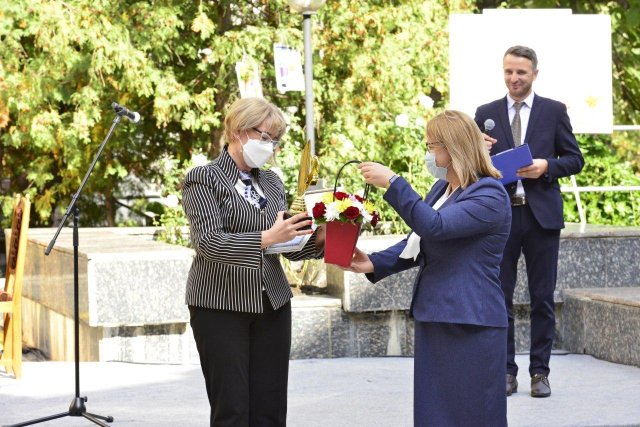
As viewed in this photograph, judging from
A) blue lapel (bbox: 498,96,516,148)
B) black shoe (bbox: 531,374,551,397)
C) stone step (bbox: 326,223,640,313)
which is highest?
blue lapel (bbox: 498,96,516,148)

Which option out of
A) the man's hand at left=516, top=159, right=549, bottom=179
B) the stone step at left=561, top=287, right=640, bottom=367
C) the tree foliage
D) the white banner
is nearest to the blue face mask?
the man's hand at left=516, top=159, right=549, bottom=179

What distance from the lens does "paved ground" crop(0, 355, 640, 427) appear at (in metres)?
5.33

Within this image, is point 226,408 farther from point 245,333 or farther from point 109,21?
point 109,21

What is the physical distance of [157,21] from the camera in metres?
10.5

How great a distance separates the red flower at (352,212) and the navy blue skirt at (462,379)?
18.5 inches

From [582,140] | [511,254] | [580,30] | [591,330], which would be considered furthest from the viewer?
[582,140]

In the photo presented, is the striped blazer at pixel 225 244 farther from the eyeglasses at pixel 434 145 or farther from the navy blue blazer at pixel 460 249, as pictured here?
the eyeglasses at pixel 434 145

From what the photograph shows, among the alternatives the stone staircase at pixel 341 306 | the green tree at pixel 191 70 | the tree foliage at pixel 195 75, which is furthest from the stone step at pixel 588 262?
the green tree at pixel 191 70

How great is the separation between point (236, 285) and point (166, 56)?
7.48 metres

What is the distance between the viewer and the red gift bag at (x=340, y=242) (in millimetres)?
3773

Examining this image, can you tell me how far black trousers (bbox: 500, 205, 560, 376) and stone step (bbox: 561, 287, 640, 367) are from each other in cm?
110

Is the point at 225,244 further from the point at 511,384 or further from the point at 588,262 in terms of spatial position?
the point at 588,262

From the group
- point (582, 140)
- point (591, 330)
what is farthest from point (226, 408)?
point (582, 140)

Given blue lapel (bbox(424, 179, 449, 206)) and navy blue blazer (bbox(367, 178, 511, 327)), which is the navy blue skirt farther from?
blue lapel (bbox(424, 179, 449, 206))
